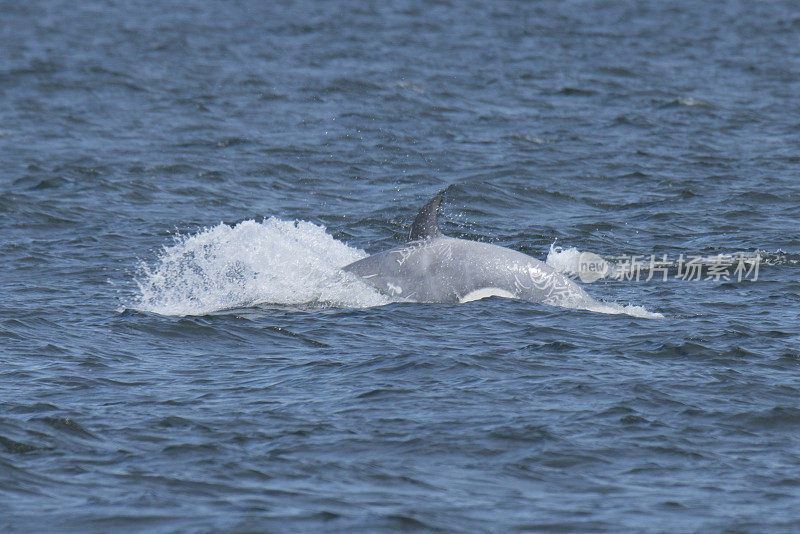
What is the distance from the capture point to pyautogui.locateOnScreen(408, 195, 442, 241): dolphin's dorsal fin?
18.7m

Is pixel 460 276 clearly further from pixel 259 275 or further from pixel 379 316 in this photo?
pixel 259 275

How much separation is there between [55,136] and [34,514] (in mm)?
25501

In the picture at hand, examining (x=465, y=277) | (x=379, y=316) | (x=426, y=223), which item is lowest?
(x=379, y=316)

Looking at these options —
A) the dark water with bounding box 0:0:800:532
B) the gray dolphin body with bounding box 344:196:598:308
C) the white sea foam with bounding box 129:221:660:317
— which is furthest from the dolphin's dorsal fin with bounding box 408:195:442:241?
the dark water with bounding box 0:0:800:532

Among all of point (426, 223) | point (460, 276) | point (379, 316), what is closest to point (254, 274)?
point (379, 316)

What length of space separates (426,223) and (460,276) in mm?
975

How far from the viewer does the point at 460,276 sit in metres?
18.8

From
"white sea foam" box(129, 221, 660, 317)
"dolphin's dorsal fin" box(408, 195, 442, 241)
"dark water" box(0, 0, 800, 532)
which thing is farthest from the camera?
"white sea foam" box(129, 221, 660, 317)

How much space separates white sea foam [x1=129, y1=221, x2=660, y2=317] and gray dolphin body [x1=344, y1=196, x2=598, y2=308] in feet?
0.66

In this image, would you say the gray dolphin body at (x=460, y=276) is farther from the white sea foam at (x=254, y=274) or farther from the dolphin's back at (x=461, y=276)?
the white sea foam at (x=254, y=274)

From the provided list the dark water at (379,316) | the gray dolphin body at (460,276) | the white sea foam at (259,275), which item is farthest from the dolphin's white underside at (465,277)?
the dark water at (379,316)

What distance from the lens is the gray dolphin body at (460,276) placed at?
1875 centimetres

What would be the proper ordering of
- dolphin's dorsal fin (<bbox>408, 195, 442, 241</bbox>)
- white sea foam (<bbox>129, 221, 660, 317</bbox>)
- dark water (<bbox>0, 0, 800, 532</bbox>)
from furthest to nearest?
white sea foam (<bbox>129, 221, 660, 317</bbox>)
dolphin's dorsal fin (<bbox>408, 195, 442, 241</bbox>)
dark water (<bbox>0, 0, 800, 532</bbox>)

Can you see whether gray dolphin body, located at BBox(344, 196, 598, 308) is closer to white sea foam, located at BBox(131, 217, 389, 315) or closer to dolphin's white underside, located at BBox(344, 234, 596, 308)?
dolphin's white underside, located at BBox(344, 234, 596, 308)
